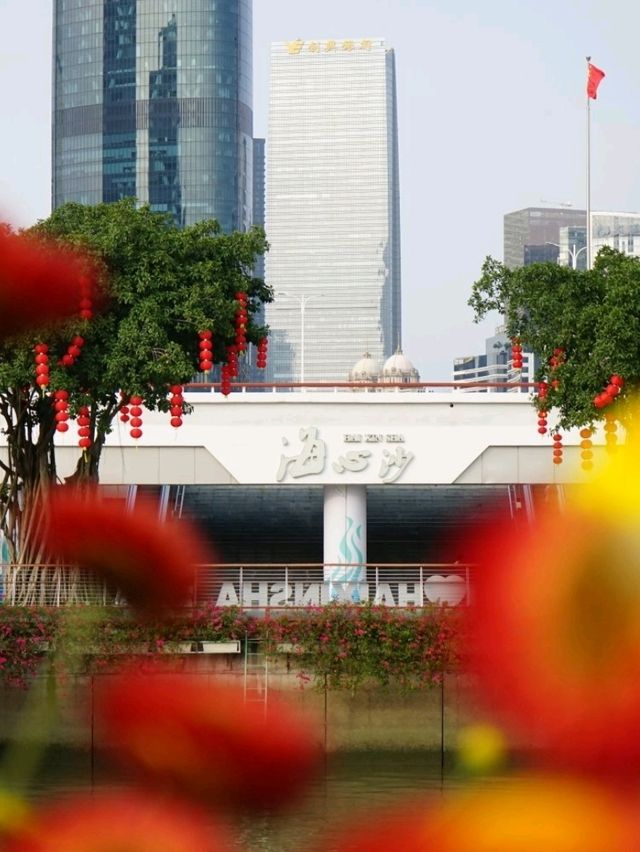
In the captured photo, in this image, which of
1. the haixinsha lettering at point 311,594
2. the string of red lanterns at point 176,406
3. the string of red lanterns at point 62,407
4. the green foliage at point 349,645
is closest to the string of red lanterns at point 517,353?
the haixinsha lettering at point 311,594

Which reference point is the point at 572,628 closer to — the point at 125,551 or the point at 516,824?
the point at 516,824

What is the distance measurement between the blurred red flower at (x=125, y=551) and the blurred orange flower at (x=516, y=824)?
0.41 m

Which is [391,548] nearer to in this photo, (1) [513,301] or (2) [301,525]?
(2) [301,525]

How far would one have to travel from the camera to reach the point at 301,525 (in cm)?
5403

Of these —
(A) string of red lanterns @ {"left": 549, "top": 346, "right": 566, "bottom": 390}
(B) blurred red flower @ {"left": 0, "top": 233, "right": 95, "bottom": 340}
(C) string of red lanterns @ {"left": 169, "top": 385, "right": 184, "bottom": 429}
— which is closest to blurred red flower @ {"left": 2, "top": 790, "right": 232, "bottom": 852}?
(B) blurred red flower @ {"left": 0, "top": 233, "right": 95, "bottom": 340}

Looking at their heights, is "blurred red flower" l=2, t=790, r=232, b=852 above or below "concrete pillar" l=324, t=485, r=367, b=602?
below

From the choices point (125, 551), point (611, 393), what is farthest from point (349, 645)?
point (125, 551)

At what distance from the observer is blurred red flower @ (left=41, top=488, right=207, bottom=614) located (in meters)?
1.94

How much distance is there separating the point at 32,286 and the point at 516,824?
2.56ft

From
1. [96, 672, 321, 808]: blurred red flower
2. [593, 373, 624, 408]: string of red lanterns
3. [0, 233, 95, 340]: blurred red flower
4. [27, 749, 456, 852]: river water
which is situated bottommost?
[27, 749, 456, 852]: river water

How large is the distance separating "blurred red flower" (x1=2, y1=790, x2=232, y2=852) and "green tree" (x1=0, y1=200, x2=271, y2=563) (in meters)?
26.3

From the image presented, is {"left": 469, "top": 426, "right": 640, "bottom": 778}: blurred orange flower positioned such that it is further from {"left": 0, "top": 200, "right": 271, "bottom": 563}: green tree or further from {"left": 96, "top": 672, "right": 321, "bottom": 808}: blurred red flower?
{"left": 0, "top": 200, "right": 271, "bottom": 563}: green tree

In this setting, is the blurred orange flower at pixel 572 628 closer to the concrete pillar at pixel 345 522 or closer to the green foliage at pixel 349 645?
the green foliage at pixel 349 645

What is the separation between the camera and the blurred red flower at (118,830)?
5.41ft
